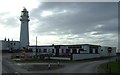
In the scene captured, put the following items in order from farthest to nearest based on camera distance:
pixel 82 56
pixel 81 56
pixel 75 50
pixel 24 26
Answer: pixel 24 26
pixel 75 50
pixel 82 56
pixel 81 56

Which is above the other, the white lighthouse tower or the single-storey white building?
the white lighthouse tower

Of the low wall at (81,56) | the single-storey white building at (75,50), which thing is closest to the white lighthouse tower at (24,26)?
the single-storey white building at (75,50)

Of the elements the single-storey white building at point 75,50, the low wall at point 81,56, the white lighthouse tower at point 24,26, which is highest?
the white lighthouse tower at point 24,26

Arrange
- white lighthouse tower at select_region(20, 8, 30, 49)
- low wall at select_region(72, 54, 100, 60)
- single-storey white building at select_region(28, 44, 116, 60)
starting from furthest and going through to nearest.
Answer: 1. white lighthouse tower at select_region(20, 8, 30, 49)
2. single-storey white building at select_region(28, 44, 116, 60)
3. low wall at select_region(72, 54, 100, 60)

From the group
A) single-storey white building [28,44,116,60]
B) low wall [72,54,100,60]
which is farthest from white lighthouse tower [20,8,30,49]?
low wall [72,54,100,60]

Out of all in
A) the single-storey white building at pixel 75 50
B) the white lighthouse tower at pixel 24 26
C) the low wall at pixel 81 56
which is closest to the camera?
the low wall at pixel 81 56

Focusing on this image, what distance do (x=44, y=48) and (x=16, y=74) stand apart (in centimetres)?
5341

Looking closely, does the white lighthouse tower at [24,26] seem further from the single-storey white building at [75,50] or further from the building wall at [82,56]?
the building wall at [82,56]

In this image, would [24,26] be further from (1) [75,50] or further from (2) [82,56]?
(2) [82,56]

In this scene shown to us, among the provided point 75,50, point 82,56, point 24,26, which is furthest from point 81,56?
point 24,26

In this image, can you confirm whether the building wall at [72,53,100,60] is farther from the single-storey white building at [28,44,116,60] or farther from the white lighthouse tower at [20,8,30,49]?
the white lighthouse tower at [20,8,30,49]

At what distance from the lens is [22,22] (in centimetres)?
8444

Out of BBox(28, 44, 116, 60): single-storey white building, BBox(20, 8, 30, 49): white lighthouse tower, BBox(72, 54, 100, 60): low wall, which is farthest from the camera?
BBox(20, 8, 30, 49): white lighthouse tower

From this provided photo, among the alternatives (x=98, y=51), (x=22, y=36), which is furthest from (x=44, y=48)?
(x=98, y=51)
